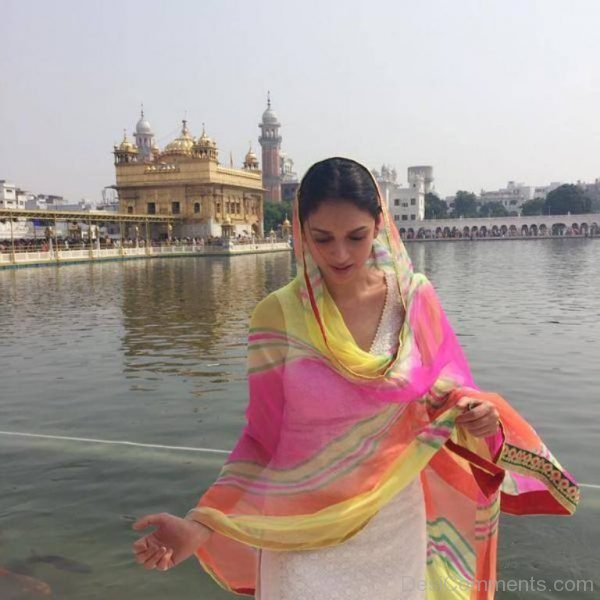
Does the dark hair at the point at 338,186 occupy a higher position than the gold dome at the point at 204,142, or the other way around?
the gold dome at the point at 204,142

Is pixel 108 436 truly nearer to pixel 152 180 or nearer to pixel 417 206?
pixel 152 180

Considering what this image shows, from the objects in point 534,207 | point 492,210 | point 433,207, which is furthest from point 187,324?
point 492,210

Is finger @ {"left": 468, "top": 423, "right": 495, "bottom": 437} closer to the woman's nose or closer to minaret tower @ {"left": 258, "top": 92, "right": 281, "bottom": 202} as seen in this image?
the woman's nose

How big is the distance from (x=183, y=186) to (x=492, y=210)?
5602 centimetres

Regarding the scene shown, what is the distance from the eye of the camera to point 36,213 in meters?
31.0

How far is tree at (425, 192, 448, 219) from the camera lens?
3403 inches

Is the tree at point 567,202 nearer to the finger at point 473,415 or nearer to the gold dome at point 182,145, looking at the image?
the gold dome at point 182,145

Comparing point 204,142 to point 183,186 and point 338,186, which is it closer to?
point 183,186

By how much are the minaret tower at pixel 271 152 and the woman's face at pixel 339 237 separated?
88273mm

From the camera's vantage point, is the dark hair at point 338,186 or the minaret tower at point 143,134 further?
the minaret tower at point 143,134

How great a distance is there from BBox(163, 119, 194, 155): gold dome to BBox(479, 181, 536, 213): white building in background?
2552 inches

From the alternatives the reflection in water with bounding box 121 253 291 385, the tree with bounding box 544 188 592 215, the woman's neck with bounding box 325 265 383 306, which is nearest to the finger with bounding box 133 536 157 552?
the woman's neck with bounding box 325 265 383 306

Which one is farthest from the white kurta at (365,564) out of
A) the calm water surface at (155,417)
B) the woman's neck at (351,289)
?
the calm water surface at (155,417)

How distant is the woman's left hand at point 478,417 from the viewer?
4.44 ft
